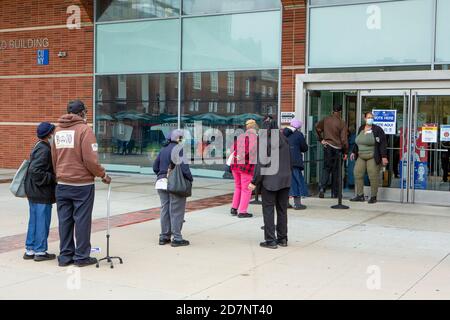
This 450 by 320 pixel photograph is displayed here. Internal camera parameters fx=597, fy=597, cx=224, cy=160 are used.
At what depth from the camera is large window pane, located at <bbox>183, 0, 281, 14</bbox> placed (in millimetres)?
14438

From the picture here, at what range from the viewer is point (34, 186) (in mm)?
6965

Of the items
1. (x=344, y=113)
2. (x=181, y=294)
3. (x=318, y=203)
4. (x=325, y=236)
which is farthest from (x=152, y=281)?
(x=344, y=113)

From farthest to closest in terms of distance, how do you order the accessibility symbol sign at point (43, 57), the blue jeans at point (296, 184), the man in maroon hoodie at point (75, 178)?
the accessibility symbol sign at point (43, 57)
the blue jeans at point (296, 184)
the man in maroon hoodie at point (75, 178)

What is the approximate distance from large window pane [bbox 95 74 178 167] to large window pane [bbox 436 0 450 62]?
22.0 ft

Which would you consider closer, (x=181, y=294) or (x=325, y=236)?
(x=181, y=294)

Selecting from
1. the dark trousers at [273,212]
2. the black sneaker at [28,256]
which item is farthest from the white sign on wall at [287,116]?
the black sneaker at [28,256]

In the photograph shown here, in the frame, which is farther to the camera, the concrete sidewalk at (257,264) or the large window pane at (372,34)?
the large window pane at (372,34)

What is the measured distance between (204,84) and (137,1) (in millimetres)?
3239

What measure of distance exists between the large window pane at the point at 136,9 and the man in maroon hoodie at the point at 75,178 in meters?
9.63

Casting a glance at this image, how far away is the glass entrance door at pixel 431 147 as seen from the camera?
11703mm

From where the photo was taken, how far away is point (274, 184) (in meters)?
7.65

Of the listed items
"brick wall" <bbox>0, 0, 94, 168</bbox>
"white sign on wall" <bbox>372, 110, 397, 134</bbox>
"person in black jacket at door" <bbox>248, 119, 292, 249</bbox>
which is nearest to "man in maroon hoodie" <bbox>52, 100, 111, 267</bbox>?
"person in black jacket at door" <bbox>248, 119, 292, 249</bbox>

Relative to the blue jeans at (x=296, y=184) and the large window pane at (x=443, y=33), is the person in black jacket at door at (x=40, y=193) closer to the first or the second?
the blue jeans at (x=296, y=184)
